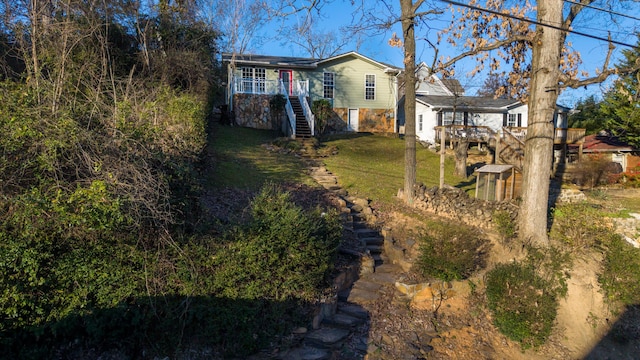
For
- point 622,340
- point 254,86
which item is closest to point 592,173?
point 622,340

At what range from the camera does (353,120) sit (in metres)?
29.7

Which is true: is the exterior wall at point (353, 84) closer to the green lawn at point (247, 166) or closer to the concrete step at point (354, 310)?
the green lawn at point (247, 166)

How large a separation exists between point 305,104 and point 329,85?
14.2 feet

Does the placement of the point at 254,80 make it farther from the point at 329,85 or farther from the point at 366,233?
the point at 366,233

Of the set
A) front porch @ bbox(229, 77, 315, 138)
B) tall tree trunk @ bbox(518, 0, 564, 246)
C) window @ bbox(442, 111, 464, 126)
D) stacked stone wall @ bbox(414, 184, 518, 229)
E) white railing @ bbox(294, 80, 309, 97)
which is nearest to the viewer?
tall tree trunk @ bbox(518, 0, 564, 246)

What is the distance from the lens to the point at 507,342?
6.64 m

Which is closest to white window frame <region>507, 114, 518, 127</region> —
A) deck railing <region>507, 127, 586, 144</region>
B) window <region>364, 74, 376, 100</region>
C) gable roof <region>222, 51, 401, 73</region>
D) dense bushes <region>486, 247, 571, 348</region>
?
deck railing <region>507, 127, 586, 144</region>

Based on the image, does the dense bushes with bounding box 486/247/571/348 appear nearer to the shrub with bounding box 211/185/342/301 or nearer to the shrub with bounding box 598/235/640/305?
the shrub with bounding box 598/235/640/305

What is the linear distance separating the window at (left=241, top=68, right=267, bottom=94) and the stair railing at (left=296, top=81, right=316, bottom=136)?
94.4 inches

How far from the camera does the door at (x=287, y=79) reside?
2812cm

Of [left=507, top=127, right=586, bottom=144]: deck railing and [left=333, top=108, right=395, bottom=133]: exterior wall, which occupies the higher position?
[left=333, top=108, right=395, bottom=133]: exterior wall

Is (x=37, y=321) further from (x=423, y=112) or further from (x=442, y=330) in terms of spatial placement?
(x=423, y=112)

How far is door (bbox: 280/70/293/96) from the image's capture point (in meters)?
28.1

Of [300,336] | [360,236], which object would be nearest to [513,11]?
[360,236]
